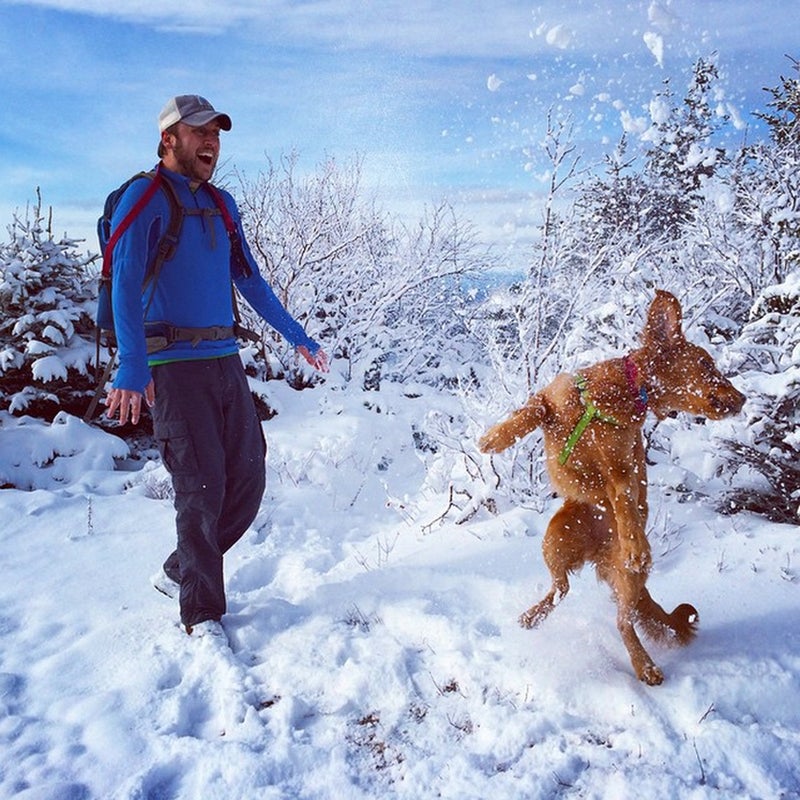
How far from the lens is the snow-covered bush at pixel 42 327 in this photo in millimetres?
6684

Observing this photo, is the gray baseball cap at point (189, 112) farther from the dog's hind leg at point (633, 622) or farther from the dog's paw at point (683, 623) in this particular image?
the dog's paw at point (683, 623)

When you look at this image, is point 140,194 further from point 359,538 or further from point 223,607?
point 359,538

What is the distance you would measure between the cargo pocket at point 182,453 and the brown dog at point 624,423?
1.28 m

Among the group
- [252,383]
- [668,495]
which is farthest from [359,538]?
[252,383]

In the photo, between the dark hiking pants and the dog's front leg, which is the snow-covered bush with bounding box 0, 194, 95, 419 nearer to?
the dark hiking pants

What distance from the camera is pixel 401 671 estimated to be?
2.38m

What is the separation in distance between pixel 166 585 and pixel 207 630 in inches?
21.0

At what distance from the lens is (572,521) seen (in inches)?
90.1

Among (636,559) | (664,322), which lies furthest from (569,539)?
(664,322)

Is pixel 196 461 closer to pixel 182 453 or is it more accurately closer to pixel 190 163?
pixel 182 453

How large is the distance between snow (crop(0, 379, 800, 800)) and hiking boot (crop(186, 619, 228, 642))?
57 millimetres

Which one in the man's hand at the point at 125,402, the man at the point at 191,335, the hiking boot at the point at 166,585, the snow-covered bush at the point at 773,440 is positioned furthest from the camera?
the snow-covered bush at the point at 773,440

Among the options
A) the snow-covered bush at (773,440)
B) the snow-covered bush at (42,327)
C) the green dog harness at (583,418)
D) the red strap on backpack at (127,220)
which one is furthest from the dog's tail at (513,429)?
the snow-covered bush at (42,327)

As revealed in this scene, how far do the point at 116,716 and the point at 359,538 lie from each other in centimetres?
219
